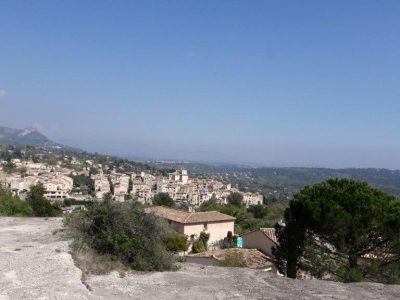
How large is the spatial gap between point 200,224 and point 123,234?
31.4 m

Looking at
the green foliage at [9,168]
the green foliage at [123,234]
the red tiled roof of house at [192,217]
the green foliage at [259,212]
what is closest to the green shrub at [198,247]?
the red tiled roof of house at [192,217]

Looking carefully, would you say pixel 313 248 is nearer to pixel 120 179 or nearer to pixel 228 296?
pixel 228 296

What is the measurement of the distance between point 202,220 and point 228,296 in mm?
33376

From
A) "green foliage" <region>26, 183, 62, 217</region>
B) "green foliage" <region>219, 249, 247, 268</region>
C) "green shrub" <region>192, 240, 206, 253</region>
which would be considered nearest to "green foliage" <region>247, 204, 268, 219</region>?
"green shrub" <region>192, 240, 206, 253</region>

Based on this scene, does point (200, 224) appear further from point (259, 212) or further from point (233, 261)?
point (233, 261)

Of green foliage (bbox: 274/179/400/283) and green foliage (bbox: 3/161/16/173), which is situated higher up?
green foliage (bbox: 274/179/400/283)

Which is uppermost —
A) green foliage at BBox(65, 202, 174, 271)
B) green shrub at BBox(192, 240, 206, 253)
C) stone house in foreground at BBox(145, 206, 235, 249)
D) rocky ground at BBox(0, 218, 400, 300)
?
green foliage at BBox(65, 202, 174, 271)

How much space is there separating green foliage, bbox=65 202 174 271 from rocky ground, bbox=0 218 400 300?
1.39ft

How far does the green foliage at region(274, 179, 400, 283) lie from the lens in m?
16.1

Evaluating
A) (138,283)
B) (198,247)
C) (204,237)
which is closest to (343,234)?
(138,283)

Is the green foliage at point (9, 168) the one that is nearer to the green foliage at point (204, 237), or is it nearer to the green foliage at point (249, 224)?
the green foliage at point (249, 224)

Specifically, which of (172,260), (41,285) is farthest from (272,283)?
(41,285)

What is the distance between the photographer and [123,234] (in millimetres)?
10742

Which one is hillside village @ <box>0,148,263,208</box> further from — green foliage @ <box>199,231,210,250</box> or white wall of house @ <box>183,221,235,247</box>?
green foliage @ <box>199,231,210,250</box>
